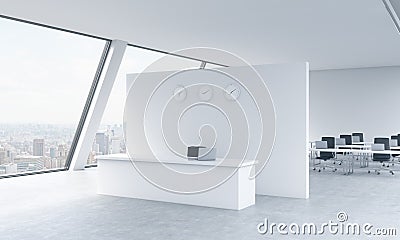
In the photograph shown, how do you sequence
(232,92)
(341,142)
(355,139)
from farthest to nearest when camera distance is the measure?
(355,139)
(341,142)
(232,92)

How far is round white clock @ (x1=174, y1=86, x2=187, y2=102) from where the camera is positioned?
9.09m

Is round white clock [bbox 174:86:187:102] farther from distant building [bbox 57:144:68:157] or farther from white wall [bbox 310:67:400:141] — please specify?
white wall [bbox 310:67:400:141]

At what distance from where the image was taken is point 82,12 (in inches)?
296

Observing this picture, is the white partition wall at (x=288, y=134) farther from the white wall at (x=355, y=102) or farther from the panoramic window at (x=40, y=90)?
the white wall at (x=355, y=102)

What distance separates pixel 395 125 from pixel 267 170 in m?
9.25

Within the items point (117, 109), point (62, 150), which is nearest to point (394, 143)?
point (117, 109)

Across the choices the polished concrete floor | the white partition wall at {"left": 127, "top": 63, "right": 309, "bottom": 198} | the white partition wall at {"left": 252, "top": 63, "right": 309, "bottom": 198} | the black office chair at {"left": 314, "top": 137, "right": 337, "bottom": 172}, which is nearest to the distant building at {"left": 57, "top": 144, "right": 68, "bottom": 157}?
the polished concrete floor

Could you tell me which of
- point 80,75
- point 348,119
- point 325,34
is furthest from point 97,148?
point 348,119

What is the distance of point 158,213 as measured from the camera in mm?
6418

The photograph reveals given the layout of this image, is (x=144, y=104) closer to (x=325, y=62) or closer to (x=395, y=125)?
(x=325, y=62)

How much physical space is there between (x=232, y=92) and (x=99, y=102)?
3.77 m

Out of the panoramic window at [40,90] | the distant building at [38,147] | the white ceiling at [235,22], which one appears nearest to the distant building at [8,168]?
the panoramic window at [40,90]

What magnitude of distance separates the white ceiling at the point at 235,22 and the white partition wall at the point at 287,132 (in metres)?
0.98

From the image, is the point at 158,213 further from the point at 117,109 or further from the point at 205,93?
the point at 117,109
